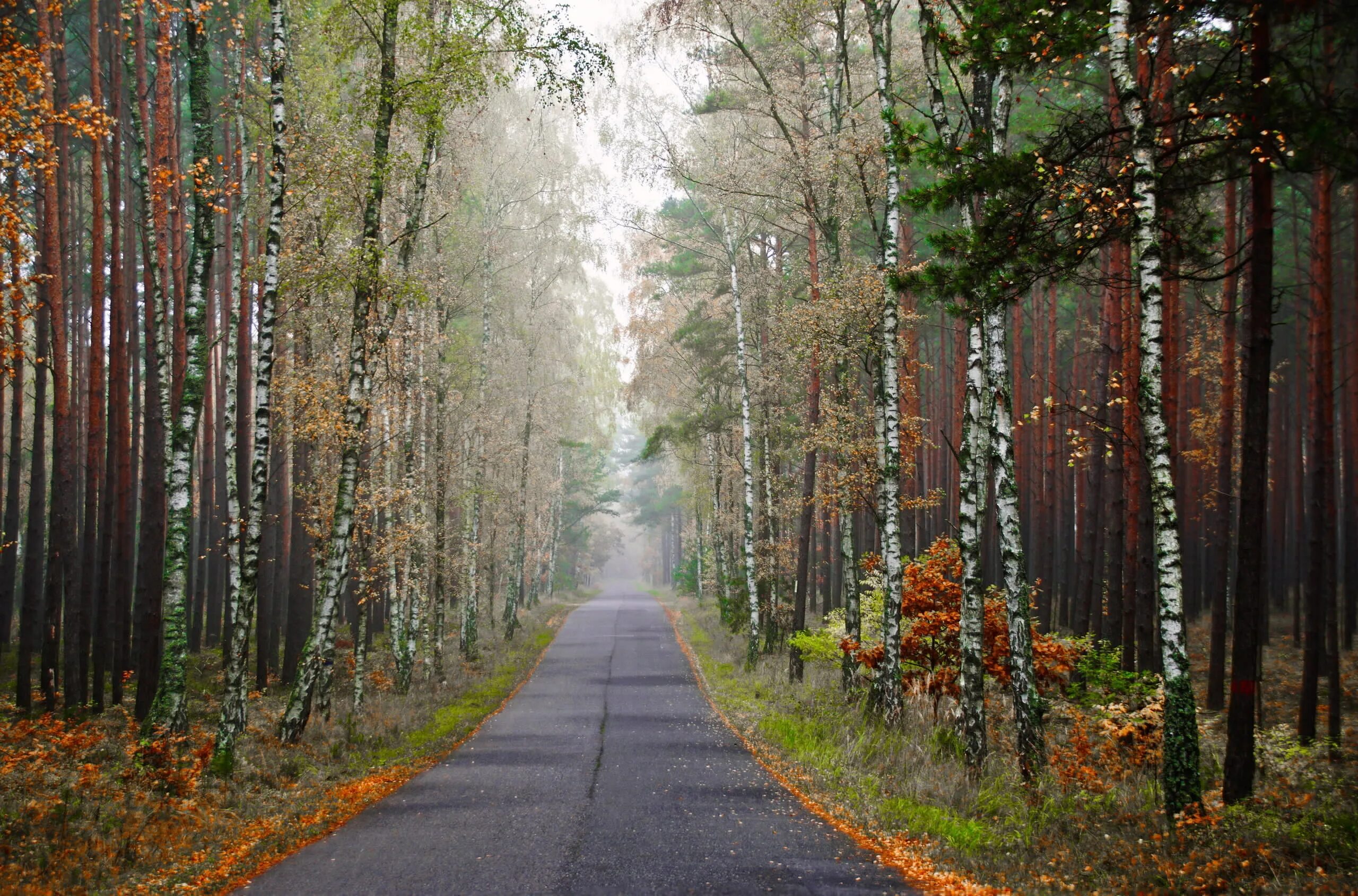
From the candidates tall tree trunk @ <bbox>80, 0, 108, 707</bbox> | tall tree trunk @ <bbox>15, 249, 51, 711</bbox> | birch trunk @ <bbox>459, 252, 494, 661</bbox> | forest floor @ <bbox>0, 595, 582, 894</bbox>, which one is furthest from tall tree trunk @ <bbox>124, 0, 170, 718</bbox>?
birch trunk @ <bbox>459, 252, 494, 661</bbox>

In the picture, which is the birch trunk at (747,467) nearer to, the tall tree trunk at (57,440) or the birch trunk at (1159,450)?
the birch trunk at (1159,450)

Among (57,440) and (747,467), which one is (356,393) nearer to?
(57,440)

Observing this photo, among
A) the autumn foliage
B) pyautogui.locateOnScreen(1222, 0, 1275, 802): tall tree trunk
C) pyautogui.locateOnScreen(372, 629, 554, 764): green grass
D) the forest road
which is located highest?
pyautogui.locateOnScreen(1222, 0, 1275, 802): tall tree trunk

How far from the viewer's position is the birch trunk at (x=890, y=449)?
11.8 metres

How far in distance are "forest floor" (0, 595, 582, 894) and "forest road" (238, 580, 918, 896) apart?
507mm

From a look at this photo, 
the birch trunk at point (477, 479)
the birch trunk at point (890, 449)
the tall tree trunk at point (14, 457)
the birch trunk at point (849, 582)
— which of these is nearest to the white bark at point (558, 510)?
the birch trunk at point (477, 479)

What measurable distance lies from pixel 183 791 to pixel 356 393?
5580mm

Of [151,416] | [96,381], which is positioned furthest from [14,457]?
[96,381]

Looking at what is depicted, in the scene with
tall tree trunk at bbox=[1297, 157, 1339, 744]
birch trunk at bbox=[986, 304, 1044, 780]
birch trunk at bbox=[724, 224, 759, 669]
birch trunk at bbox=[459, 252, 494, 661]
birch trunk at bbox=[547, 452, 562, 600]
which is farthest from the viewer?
birch trunk at bbox=[547, 452, 562, 600]

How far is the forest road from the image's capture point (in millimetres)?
6184

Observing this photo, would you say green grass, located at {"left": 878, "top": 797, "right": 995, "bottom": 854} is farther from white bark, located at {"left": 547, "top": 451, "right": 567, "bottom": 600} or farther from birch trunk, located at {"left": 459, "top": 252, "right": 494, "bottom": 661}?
white bark, located at {"left": 547, "top": 451, "right": 567, "bottom": 600}

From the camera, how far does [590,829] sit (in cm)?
770

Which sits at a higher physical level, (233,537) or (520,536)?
(233,537)

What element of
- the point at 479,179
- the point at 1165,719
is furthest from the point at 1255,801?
the point at 479,179
